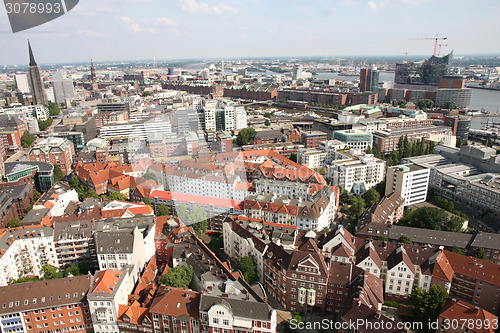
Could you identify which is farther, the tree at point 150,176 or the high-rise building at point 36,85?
the high-rise building at point 36,85

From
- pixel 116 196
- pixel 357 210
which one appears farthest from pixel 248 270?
pixel 116 196

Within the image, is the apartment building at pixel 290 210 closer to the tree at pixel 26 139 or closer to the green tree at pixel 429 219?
the green tree at pixel 429 219

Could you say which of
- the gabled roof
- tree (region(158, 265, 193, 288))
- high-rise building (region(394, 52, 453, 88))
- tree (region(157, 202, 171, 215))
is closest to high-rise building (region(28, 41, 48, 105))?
tree (region(157, 202, 171, 215))

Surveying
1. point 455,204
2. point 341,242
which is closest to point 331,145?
point 455,204

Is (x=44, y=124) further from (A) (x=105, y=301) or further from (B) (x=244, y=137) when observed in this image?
(A) (x=105, y=301)

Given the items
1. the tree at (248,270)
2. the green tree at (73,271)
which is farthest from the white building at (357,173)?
the green tree at (73,271)
